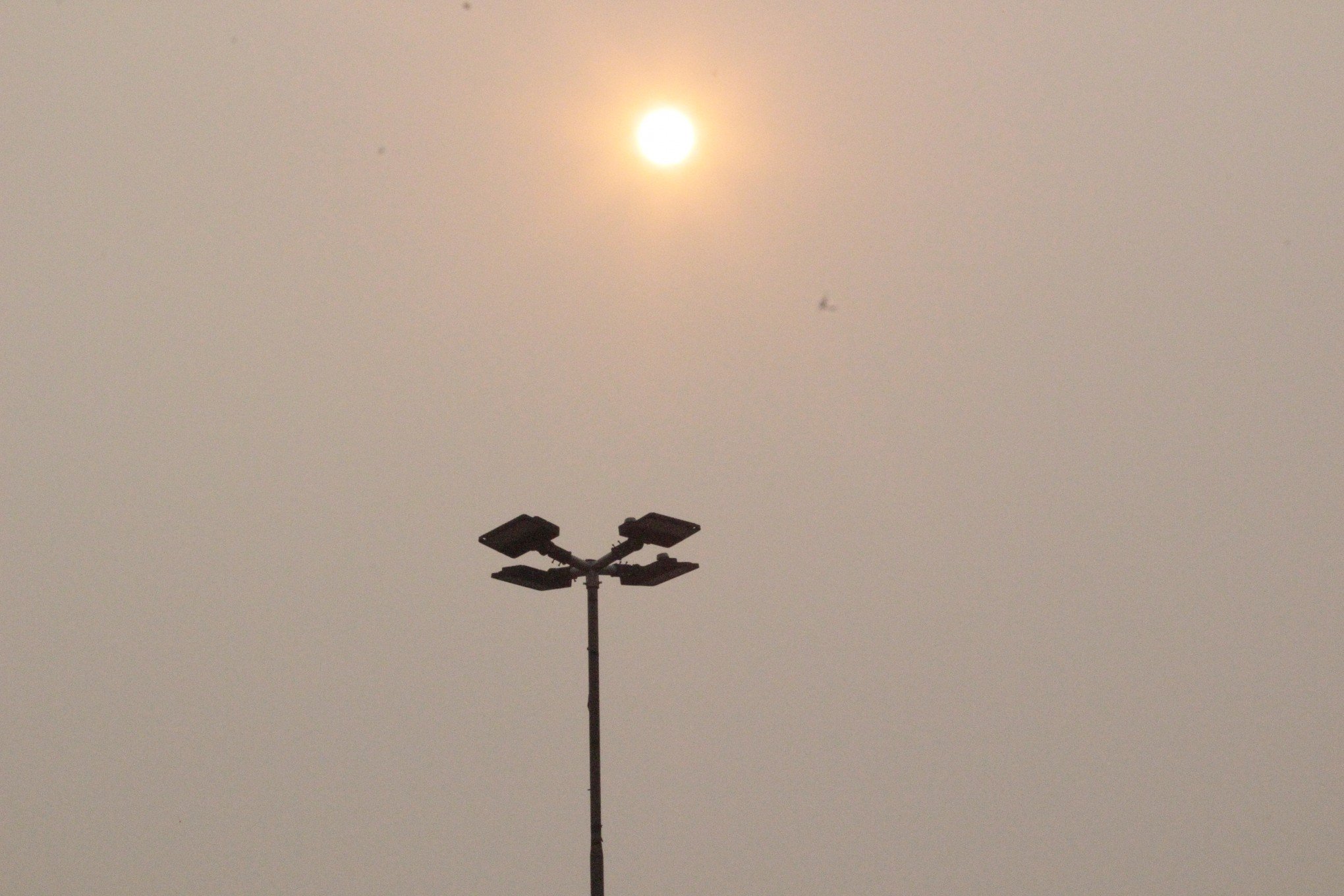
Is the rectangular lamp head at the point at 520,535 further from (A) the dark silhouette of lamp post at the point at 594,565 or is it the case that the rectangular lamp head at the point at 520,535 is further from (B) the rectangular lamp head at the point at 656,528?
(B) the rectangular lamp head at the point at 656,528

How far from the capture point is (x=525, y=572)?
11.2 metres

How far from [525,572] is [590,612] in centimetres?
76

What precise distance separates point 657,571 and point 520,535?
126 centimetres

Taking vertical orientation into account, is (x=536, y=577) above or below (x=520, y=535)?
below

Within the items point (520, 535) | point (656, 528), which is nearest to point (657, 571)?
point (656, 528)

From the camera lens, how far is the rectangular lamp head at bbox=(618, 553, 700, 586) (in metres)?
11.1

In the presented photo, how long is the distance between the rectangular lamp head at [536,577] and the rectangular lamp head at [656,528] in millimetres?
754

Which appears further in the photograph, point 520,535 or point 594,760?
point 520,535

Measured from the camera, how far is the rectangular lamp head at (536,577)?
11164mm

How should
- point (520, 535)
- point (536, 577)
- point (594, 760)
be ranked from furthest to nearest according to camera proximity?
point (536, 577)
point (520, 535)
point (594, 760)

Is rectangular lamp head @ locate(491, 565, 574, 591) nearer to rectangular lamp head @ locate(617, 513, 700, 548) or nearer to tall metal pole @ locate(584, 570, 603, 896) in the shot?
tall metal pole @ locate(584, 570, 603, 896)

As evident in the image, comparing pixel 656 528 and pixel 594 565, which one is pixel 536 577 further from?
pixel 656 528

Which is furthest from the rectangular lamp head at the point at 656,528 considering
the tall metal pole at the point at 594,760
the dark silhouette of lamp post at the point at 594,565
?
the tall metal pole at the point at 594,760

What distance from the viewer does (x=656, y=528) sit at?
1090cm
